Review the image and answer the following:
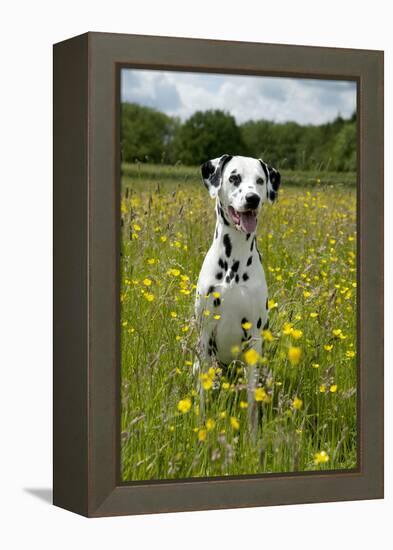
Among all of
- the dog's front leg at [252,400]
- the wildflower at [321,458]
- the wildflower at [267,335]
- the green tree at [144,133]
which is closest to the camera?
the wildflower at [267,335]

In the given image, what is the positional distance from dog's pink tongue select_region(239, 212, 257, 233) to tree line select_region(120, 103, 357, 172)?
0.34 meters

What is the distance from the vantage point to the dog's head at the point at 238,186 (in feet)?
25.6

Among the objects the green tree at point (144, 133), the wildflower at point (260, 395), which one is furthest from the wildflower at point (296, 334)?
the green tree at point (144, 133)

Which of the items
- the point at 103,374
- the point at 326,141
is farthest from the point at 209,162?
the point at 103,374

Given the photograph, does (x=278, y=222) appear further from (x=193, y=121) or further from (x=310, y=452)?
(x=310, y=452)

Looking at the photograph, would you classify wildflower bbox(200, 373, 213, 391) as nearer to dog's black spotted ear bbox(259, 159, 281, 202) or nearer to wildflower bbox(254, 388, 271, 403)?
wildflower bbox(254, 388, 271, 403)

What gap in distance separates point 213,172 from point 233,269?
56cm

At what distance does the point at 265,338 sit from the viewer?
7820 mm

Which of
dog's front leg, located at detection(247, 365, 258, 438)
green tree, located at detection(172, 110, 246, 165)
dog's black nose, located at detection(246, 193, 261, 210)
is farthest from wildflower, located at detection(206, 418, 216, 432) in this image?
green tree, located at detection(172, 110, 246, 165)

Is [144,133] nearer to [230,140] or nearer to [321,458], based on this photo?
[230,140]

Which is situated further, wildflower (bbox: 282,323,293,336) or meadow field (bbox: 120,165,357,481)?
wildflower (bbox: 282,323,293,336)

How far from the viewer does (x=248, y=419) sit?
7.76 meters

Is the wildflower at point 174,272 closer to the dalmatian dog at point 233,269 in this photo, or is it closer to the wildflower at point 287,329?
the dalmatian dog at point 233,269

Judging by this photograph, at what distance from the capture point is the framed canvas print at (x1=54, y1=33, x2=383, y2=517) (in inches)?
291
